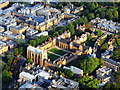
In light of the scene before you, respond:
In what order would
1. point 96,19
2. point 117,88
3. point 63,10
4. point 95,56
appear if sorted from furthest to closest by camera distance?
point 63,10 → point 96,19 → point 95,56 → point 117,88

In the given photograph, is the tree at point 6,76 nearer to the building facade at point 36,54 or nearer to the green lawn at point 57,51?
the building facade at point 36,54

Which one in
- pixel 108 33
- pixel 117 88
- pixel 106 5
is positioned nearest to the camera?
pixel 117 88

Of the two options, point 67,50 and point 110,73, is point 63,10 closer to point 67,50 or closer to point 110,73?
point 67,50

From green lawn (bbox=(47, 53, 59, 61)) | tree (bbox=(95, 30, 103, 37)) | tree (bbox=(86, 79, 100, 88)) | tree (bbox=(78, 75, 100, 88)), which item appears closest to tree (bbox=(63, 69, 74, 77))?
tree (bbox=(78, 75, 100, 88))

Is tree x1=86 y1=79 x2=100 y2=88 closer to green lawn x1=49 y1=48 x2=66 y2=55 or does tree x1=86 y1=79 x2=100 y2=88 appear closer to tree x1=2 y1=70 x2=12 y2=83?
tree x1=2 y1=70 x2=12 y2=83

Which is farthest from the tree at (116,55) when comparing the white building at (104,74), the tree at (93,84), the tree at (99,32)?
the tree at (99,32)

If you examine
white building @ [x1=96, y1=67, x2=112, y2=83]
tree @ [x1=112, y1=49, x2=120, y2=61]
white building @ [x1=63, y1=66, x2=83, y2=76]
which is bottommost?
white building @ [x1=96, y1=67, x2=112, y2=83]

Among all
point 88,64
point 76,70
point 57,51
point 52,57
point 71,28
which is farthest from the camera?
point 71,28

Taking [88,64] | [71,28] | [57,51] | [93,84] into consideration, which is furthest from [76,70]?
[71,28]

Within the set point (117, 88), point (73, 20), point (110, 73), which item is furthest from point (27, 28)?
point (117, 88)

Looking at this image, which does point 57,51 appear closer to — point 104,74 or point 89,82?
point 104,74

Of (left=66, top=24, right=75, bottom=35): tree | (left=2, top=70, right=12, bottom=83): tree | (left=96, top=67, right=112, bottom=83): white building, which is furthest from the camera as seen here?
(left=66, top=24, right=75, bottom=35): tree
